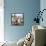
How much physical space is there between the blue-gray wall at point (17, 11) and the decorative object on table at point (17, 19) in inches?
5.0

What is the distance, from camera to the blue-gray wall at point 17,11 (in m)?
5.62

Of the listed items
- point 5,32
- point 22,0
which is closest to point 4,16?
point 5,32

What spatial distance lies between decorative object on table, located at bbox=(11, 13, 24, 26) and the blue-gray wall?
5.0 inches

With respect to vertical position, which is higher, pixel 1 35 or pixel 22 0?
pixel 22 0

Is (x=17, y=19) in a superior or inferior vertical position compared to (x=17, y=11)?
inferior

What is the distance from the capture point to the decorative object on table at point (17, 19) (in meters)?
5.67

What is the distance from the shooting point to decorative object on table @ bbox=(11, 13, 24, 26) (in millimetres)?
5674

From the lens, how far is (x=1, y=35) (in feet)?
18.5

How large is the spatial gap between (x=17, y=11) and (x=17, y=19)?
1.12 feet

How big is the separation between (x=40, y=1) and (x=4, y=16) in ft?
5.41

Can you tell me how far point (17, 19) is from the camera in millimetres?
5703

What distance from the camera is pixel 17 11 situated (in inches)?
224

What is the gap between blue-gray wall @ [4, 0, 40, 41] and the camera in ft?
18.5

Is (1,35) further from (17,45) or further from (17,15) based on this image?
(17,45)
